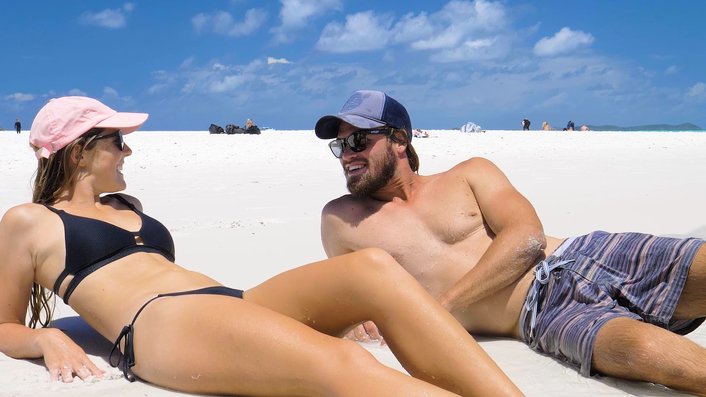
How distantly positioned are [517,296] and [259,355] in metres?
1.64

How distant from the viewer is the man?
2.97m

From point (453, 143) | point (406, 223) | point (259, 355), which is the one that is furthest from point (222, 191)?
point (453, 143)

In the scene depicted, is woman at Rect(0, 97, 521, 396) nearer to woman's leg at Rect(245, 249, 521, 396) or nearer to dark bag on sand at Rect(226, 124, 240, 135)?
woman's leg at Rect(245, 249, 521, 396)

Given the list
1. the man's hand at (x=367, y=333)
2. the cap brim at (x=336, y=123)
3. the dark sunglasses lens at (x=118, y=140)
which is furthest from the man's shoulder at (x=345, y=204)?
the dark sunglasses lens at (x=118, y=140)

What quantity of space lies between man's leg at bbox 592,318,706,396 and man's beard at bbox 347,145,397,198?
4.61 feet

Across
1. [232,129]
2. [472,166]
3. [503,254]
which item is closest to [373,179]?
[472,166]

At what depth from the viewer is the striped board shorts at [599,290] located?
3180 mm

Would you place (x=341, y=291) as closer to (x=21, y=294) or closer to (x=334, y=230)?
(x=334, y=230)

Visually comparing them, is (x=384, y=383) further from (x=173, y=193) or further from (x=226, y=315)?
(x=173, y=193)

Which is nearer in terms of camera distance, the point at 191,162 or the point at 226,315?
the point at 226,315

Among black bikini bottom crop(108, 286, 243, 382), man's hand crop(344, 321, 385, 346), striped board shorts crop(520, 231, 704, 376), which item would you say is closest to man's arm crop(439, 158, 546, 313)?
striped board shorts crop(520, 231, 704, 376)

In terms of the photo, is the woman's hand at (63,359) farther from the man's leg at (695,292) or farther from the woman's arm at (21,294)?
the man's leg at (695,292)

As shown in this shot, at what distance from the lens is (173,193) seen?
32.1ft

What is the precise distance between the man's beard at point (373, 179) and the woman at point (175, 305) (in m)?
1.03
